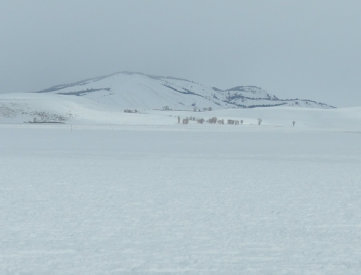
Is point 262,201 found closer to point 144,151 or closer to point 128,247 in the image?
point 128,247

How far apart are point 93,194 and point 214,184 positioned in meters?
2.54

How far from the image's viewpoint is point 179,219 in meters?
7.52

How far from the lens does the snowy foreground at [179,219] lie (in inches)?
215

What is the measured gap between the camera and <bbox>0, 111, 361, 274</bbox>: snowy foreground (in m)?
5.45

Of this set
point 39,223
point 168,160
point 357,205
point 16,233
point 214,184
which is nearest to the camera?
point 16,233

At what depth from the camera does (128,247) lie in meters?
6.01

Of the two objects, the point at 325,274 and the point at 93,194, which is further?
the point at 93,194

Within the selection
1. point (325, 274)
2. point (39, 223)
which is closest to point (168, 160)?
point (39, 223)

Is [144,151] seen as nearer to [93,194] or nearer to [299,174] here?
[299,174]

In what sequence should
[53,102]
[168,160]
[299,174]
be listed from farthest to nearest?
[53,102]
[168,160]
[299,174]

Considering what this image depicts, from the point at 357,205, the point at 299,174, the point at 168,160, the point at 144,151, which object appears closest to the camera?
the point at 357,205

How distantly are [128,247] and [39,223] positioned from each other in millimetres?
1705

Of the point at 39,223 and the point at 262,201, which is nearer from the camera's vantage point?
the point at 39,223

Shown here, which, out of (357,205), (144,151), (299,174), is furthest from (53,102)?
(357,205)
